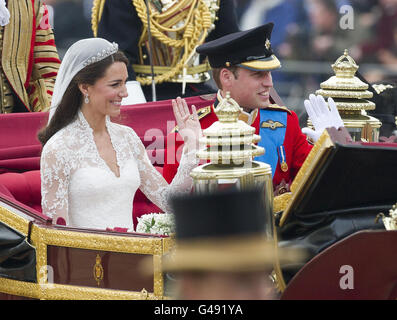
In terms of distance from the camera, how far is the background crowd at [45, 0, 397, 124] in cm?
604

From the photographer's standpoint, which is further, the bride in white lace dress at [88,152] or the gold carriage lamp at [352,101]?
the gold carriage lamp at [352,101]

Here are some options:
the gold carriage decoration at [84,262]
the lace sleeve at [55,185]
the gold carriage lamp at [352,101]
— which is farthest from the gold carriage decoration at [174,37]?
the gold carriage decoration at [84,262]

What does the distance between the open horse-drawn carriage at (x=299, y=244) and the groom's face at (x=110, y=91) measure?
0.42 m

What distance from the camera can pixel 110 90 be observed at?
10.7 ft

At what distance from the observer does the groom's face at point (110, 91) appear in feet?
10.7

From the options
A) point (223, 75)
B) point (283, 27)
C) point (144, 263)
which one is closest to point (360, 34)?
point (283, 27)

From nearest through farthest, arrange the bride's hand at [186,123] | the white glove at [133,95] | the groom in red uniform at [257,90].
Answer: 1. the bride's hand at [186,123]
2. the groom in red uniform at [257,90]
3. the white glove at [133,95]

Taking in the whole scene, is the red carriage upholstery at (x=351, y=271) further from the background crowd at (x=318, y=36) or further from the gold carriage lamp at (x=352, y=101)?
the background crowd at (x=318, y=36)

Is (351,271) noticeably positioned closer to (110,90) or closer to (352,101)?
(110,90)

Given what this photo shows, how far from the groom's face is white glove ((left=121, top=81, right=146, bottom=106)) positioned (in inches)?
47.2

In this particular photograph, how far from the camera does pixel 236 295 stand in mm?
1555

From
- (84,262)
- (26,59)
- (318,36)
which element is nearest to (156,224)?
(84,262)

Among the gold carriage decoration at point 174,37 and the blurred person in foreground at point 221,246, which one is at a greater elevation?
the gold carriage decoration at point 174,37
